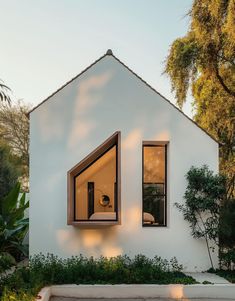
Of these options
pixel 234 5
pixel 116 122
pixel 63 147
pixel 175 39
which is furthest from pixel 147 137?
pixel 175 39

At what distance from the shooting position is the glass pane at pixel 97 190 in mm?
9141

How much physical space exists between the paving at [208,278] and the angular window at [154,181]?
1407 millimetres

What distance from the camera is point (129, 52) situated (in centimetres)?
1094

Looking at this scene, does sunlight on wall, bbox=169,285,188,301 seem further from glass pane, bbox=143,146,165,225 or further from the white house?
glass pane, bbox=143,146,165,225

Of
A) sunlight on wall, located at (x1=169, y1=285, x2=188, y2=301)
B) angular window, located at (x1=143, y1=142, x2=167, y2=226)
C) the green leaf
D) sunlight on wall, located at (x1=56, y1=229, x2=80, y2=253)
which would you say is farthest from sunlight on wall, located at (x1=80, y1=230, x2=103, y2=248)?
the green leaf

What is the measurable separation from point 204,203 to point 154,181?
131cm

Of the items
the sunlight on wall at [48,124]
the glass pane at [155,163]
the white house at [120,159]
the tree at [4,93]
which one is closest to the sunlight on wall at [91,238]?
the white house at [120,159]

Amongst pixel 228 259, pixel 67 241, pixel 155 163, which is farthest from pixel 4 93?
pixel 228 259

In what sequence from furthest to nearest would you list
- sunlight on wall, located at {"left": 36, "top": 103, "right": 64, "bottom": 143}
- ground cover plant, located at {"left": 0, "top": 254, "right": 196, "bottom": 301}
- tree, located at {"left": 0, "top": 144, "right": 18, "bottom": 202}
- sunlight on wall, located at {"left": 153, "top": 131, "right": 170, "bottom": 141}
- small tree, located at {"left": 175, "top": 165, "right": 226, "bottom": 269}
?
tree, located at {"left": 0, "top": 144, "right": 18, "bottom": 202}, sunlight on wall, located at {"left": 153, "top": 131, "right": 170, "bottom": 141}, sunlight on wall, located at {"left": 36, "top": 103, "right": 64, "bottom": 143}, small tree, located at {"left": 175, "top": 165, "right": 226, "bottom": 269}, ground cover plant, located at {"left": 0, "top": 254, "right": 196, "bottom": 301}

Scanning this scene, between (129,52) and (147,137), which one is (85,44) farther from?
(147,137)

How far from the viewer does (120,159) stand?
26.9ft

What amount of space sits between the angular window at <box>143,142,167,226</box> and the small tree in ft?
1.62

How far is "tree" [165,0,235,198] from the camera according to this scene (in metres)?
9.77

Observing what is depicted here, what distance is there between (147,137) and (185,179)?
1335mm
